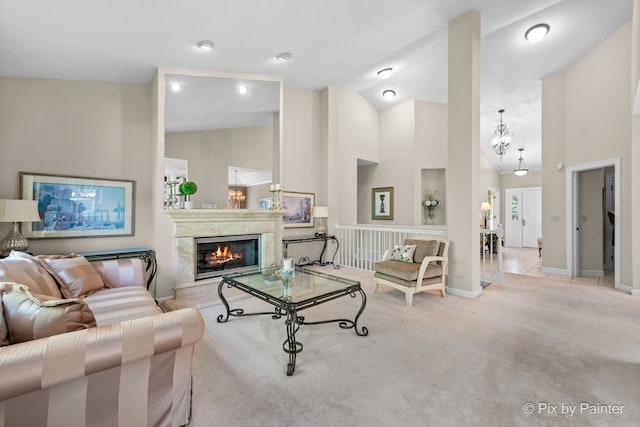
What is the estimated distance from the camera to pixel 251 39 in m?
3.44

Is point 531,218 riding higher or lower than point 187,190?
lower

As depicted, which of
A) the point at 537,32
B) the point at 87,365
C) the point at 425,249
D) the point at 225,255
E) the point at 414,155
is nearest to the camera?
the point at 87,365

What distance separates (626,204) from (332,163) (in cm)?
473

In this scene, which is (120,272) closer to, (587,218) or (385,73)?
(385,73)

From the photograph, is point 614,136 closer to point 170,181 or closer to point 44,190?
point 170,181

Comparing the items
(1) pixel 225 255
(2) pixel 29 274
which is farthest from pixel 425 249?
(2) pixel 29 274

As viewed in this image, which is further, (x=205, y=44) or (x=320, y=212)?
(x=320, y=212)

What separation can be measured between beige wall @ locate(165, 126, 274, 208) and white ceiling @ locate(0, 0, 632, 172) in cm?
90

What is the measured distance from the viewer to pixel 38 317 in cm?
120

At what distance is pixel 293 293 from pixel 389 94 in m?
5.65

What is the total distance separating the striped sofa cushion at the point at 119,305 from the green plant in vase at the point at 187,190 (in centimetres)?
154

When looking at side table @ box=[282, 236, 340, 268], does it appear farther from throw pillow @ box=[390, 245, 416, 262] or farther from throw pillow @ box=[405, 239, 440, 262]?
throw pillow @ box=[405, 239, 440, 262]

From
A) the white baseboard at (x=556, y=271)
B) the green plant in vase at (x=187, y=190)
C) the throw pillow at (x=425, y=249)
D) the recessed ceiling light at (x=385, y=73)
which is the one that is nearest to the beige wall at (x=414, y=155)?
the recessed ceiling light at (x=385, y=73)

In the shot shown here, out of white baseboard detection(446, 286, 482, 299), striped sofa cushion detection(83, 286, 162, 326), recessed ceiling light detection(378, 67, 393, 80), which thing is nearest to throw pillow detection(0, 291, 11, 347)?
striped sofa cushion detection(83, 286, 162, 326)
